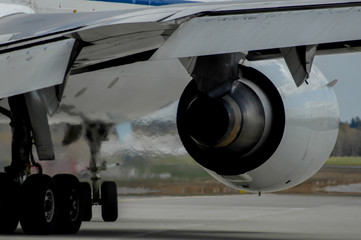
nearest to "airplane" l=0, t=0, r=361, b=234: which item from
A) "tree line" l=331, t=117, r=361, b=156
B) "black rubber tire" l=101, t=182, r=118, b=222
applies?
"black rubber tire" l=101, t=182, r=118, b=222

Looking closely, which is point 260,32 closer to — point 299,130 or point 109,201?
point 299,130

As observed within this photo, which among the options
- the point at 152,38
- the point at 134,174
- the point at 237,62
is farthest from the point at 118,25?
the point at 134,174

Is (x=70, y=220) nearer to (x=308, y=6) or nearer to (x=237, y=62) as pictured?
(x=237, y=62)

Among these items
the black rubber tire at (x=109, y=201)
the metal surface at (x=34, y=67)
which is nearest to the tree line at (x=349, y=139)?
the black rubber tire at (x=109, y=201)

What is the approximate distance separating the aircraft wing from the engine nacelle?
8.26 ft

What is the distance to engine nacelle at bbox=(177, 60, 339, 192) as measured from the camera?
11312 mm

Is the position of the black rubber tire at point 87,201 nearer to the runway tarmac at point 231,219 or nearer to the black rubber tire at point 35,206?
the runway tarmac at point 231,219

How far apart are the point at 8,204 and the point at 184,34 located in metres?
5.26

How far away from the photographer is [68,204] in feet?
40.9

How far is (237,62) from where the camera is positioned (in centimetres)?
1104

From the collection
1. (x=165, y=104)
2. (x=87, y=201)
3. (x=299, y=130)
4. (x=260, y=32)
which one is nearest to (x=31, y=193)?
(x=87, y=201)

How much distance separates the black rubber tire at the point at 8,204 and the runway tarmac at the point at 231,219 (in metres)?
0.18

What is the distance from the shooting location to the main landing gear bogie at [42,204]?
1193cm

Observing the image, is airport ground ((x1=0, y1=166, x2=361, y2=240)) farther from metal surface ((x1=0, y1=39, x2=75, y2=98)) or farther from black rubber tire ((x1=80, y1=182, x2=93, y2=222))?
metal surface ((x1=0, y1=39, x2=75, y2=98))
